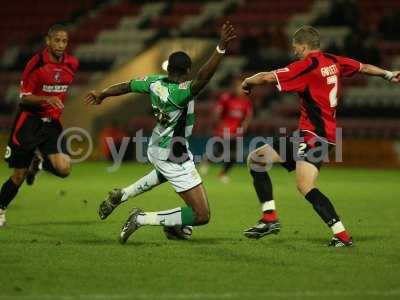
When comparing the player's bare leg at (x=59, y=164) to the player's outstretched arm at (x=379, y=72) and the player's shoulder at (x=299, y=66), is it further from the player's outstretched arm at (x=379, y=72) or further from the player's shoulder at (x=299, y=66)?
the player's outstretched arm at (x=379, y=72)

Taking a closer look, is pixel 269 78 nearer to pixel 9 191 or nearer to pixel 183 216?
pixel 183 216

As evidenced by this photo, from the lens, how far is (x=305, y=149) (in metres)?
9.34

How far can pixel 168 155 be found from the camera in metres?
9.37

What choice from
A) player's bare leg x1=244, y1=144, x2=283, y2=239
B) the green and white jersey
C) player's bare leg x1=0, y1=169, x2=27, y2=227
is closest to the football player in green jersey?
the green and white jersey

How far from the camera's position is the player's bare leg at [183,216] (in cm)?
925

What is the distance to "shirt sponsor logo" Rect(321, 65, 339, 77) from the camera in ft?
30.2

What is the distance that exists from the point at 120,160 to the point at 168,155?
16.7 metres

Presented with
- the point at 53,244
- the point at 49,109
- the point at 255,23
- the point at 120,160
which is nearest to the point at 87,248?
the point at 53,244

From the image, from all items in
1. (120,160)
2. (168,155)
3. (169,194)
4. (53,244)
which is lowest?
(120,160)

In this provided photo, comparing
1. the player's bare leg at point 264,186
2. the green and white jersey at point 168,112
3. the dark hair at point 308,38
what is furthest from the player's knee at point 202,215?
the dark hair at point 308,38

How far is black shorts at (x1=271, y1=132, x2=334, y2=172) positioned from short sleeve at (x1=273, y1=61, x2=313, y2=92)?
554 mm

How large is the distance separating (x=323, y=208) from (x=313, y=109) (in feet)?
3.21

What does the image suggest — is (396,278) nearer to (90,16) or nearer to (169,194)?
(169,194)

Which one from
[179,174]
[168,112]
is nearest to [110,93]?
[168,112]
